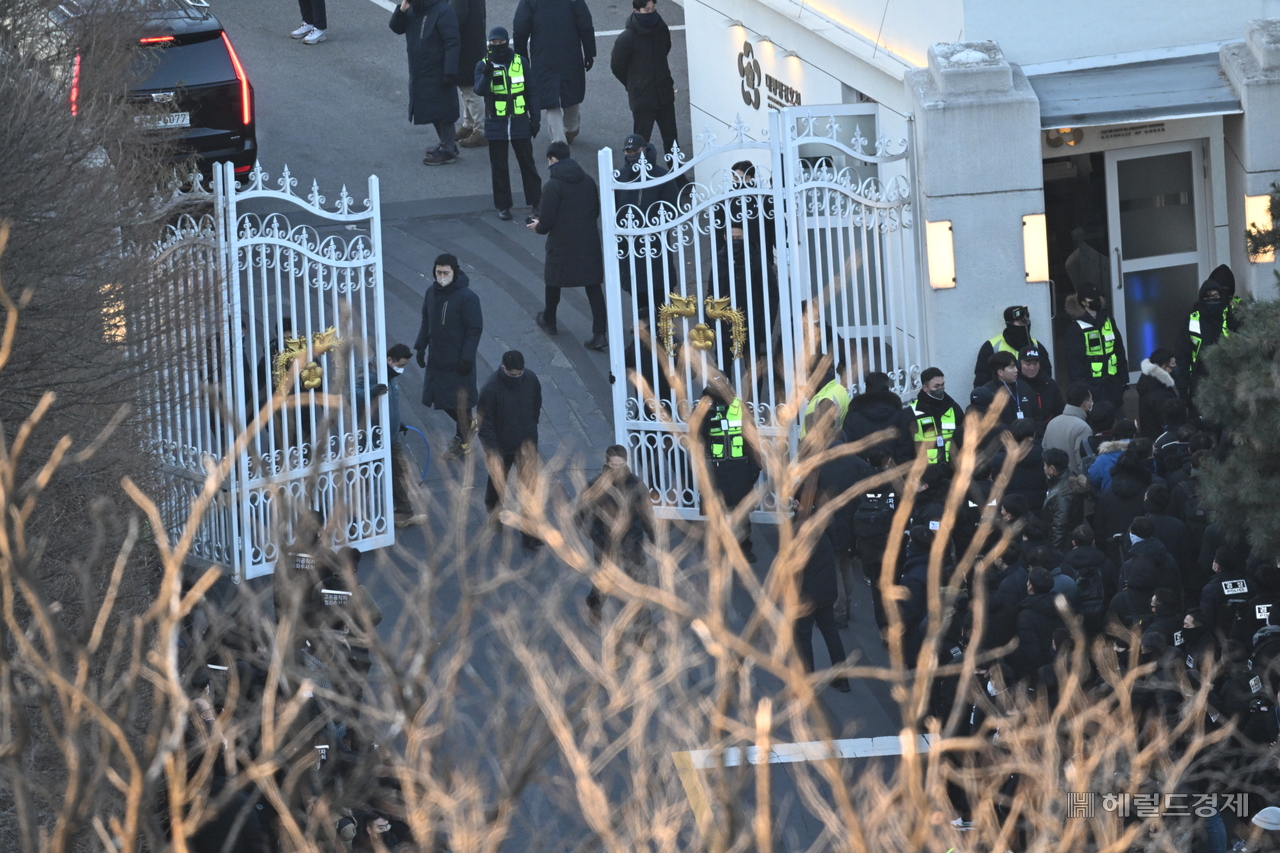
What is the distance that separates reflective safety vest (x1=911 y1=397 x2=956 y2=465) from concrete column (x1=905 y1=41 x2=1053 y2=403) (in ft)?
4.58

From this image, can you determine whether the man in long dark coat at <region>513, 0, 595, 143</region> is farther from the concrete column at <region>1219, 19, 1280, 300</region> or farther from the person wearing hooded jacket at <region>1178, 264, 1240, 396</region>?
the person wearing hooded jacket at <region>1178, 264, 1240, 396</region>

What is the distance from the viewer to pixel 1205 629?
32.0 ft

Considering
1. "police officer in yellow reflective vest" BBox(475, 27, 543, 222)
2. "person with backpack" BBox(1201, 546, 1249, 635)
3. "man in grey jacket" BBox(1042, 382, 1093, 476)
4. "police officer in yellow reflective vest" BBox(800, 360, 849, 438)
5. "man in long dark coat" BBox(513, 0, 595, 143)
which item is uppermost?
"man in long dark coat" BBox(513, 0, 595, 143)

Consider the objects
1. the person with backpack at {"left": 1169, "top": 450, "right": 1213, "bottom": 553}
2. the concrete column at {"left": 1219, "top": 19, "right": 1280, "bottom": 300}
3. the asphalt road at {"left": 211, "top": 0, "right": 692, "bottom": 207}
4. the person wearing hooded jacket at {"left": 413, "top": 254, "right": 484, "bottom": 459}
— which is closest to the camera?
the person with backpack at {"left": 1169, "top": 450, "right": 1213, "bottom": 553}

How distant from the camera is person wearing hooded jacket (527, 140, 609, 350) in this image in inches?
569

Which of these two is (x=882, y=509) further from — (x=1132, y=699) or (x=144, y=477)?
(x=144, y=477)

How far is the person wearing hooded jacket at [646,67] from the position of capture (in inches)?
704

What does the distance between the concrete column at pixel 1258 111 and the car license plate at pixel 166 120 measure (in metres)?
8.81

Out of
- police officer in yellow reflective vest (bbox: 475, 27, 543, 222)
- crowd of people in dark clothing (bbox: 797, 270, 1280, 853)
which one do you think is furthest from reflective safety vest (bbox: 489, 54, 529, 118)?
crowd of people in dark clothing (bbox: 797, 270, 1280, 853)

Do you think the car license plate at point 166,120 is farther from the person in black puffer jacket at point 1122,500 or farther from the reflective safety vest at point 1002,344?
the person in black puffer jacket at point 1122,500

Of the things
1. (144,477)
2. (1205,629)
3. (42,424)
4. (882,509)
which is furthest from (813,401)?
(42,424)

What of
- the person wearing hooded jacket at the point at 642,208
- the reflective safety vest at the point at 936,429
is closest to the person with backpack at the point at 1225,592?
the reflective safety vest at the point at 936,429

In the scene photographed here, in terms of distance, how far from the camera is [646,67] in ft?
59.0

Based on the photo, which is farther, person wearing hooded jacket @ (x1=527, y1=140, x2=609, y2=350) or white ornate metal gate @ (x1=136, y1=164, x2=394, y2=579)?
person wearing hooded jacket @ (x1=527, y1=140, x2=609, y2=350)
